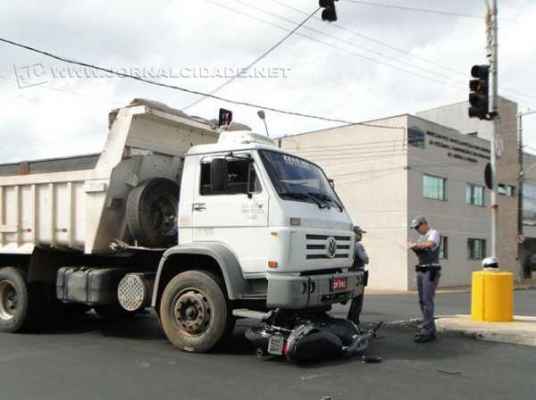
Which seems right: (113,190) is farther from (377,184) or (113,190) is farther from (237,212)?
(377,184)

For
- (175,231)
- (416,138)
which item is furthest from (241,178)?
(416,138)

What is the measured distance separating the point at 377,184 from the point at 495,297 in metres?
16.8

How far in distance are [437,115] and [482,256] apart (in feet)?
40.3

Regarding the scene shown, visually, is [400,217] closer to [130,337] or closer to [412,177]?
[412,177]

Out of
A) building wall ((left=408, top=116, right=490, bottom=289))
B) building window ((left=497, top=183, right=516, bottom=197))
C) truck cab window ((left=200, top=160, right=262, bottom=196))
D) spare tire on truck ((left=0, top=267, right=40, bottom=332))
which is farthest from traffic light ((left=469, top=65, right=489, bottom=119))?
building window ((left=497, top=183, right=516, bottom=197))

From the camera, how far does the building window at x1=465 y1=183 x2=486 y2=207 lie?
1210 inches

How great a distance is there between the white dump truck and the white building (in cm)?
1767

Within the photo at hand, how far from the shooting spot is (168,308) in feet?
24.9

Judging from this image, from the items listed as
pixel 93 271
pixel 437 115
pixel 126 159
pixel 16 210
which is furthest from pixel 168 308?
pixel 437 115

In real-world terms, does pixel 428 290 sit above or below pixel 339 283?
below

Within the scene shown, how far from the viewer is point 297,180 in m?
7.52

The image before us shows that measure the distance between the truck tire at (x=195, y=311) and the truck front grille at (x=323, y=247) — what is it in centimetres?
126

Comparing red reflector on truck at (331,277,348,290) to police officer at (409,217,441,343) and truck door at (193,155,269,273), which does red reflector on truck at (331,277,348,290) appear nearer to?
truck door at (193,155,269,273)

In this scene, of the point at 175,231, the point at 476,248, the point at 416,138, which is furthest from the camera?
the point at 476,248
